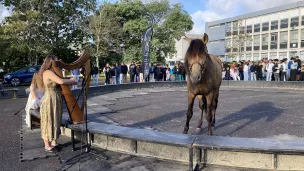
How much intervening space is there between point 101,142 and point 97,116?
10.7ft

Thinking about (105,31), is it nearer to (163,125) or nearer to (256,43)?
(163,125)

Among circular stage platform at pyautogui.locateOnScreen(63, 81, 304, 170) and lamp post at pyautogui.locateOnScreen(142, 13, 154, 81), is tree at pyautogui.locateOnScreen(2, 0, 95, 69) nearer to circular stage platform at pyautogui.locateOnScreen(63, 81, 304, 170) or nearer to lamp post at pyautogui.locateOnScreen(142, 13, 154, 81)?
lamp post at pyautogui.locateOnScreen(142, 13, 154, 81)

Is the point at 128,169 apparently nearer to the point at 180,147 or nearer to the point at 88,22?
the point at 180,147

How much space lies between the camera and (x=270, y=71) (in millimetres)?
20719

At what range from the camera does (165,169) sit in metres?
4.30

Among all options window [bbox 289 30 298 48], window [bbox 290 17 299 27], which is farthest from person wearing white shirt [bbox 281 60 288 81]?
window [bbox 290 17 299 27]

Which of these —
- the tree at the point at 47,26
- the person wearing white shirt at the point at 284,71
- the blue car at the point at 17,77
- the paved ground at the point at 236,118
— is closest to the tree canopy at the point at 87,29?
the tree at the point at 47,26

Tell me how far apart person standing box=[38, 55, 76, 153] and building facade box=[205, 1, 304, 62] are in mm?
43279

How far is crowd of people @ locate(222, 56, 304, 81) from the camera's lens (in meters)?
19.2

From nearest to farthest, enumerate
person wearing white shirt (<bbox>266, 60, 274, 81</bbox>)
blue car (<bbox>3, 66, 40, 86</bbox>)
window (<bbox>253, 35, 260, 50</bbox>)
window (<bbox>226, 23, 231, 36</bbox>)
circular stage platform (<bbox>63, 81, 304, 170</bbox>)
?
circular stage platform (<bbox>63, 81, 304, 170</bbox>), person wearing white shirt (<bbox>266, 60, 274, 81</bbox>), blue car (<bbox>3, 66, 40, 86</bbox>), window (<bbox>253, 35, 260, 50</bbox>), window (<bbox>226, 23, 231, 36</bbox>)

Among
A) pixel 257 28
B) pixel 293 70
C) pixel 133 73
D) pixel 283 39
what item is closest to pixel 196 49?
pixel 133 73

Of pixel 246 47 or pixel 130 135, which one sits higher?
pixel 246 47

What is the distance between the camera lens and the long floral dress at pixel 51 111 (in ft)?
16.5

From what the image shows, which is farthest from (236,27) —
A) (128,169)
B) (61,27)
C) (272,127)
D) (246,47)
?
(128,169)
